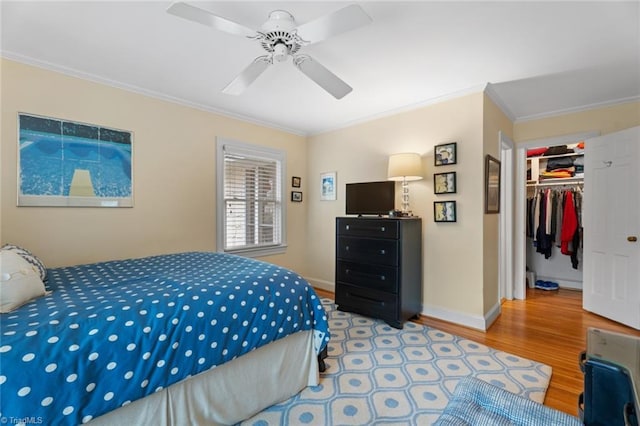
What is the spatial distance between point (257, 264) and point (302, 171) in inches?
98.9

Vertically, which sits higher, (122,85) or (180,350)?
(122,85)

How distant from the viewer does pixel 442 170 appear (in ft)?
9.99

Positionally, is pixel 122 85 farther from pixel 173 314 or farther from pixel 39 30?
pixel 173 314

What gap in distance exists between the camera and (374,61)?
90.0 inches

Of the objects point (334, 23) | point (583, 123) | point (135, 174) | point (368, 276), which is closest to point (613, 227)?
point (583, 123)

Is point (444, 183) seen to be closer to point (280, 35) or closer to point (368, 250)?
point (368, 250)

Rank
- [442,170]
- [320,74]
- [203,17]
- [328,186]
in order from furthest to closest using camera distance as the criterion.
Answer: [328,186] → [442,170] → [320,74] → [203,17]

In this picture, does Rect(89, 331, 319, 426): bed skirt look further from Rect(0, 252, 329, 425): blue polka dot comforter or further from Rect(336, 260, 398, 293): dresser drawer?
Rect(336, 260, 398, 293): dresser drawer

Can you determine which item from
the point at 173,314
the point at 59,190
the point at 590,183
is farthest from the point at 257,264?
the point at 590,183

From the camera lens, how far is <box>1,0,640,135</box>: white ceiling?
171 cm

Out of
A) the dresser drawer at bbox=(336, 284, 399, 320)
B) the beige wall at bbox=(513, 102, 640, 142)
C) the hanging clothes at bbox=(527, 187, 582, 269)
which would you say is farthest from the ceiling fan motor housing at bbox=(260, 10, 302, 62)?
the hanging clothes at bbox=(527, 187, 582, 269)

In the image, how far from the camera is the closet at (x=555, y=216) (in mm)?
4109

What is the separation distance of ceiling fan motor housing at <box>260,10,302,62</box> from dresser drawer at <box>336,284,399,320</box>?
2344 mm

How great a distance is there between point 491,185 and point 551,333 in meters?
1.55
